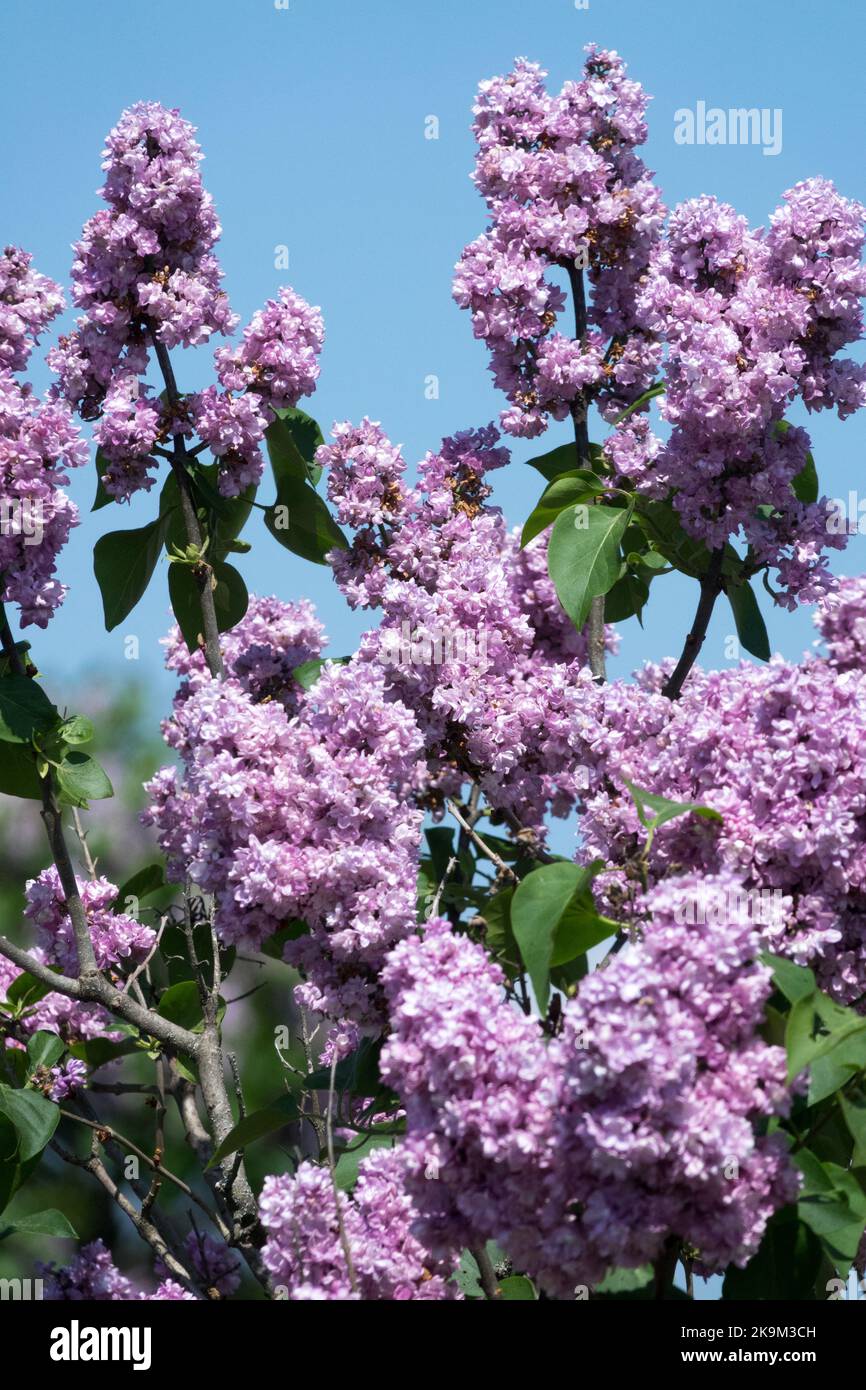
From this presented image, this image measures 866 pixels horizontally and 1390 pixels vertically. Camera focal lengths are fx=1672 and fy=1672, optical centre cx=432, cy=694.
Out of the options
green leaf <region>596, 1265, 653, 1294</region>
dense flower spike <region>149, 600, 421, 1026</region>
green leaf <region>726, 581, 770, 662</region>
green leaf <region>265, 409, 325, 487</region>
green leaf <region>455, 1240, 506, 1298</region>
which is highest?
green leaf <region>265, 409, 325, 487</region>

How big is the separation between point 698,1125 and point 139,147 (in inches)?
106

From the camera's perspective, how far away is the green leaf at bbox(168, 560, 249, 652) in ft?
13.5

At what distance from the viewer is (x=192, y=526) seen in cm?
387

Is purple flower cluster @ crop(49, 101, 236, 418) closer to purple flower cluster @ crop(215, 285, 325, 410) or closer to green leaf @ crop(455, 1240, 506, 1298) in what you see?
purple flower cluster @ crop(215, 285, 325, 410)

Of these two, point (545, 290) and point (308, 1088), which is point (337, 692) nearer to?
point (308, 1088)

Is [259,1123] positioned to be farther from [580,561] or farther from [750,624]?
[750,624]

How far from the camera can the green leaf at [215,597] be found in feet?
13.5

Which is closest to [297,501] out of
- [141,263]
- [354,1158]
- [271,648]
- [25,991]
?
[271,648]

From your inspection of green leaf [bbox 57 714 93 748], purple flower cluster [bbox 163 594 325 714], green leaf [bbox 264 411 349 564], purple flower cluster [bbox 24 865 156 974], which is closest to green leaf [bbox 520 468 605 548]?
green leaf [bbox 264 411 349 564]

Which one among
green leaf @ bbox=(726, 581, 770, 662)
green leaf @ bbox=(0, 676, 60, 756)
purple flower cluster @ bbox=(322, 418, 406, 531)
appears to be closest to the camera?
green leaf @ bbox=(0, 676, 60, 756)

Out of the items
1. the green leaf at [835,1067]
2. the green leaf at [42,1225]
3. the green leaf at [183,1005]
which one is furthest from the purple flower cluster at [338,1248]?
the green leaf at [183,1005]

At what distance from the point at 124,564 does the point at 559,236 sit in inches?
51.6

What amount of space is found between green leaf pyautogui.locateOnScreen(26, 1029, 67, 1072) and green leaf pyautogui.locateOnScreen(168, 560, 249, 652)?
1.02m

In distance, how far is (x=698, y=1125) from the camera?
2004 millimetres
